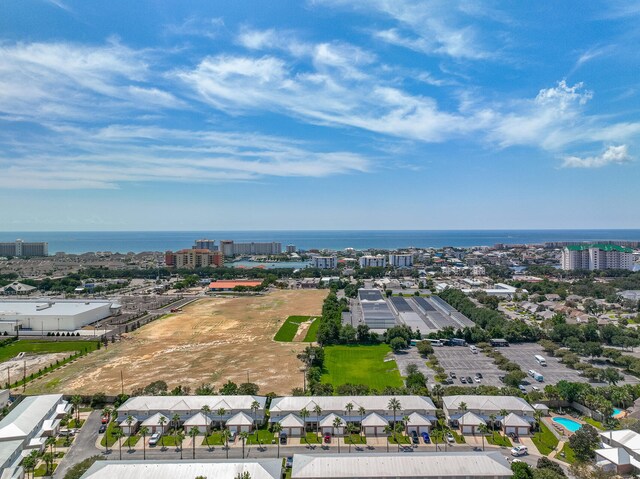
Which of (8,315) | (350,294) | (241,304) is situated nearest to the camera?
(8,315)

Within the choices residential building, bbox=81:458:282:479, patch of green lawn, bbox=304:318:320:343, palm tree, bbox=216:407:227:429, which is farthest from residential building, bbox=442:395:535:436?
patch of green lawn, bbox=304:318:320:343

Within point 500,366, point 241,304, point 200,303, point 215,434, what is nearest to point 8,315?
point 200,303

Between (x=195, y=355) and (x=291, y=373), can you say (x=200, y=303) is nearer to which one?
(x=195, y=355)

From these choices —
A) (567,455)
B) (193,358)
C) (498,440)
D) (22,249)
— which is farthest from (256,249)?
(567,455)

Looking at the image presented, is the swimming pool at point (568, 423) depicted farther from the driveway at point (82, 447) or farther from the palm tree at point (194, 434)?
the driveway at point (82, 447)

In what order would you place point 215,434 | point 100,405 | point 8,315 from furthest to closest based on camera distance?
point 8,315 < point 100,405 < point 215,434

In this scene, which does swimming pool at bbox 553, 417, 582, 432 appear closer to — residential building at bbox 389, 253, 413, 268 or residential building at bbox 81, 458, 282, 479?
residential building at bbox 81, 458, 282, 479
